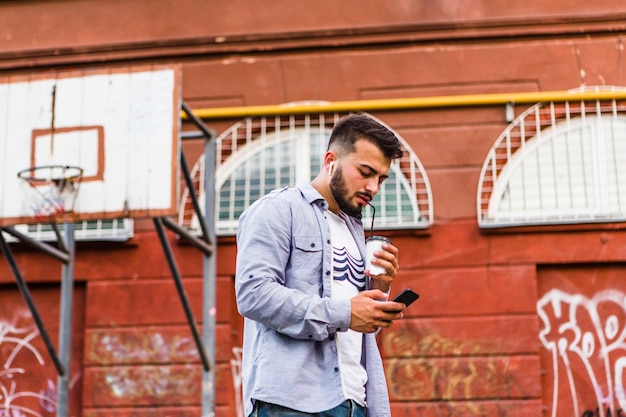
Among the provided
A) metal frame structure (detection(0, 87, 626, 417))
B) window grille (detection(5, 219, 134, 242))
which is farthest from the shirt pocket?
window grille (detection(5, 219, 134, 242))

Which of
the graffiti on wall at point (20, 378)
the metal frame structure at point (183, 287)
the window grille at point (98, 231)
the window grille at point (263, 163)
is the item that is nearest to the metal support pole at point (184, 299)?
the metal frame structure at point (183, 287)

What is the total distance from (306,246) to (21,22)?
21.0 ft

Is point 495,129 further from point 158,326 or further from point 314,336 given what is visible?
point 314,336

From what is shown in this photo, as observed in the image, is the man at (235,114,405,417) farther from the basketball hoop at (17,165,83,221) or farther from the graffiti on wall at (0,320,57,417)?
the graffiti on wall at (0,320,57,417)

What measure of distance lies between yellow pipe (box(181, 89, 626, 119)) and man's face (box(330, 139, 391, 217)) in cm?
472

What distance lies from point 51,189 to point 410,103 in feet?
9.76

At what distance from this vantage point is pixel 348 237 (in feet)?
11.0

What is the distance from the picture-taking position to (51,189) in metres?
6.75

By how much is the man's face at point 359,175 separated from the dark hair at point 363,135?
0.02 meters

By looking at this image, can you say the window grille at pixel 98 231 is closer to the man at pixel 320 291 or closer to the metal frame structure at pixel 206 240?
the metal frame structure at pixel 206 240

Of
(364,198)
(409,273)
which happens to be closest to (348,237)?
(364,198)

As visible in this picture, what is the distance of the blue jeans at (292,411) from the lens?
296cm

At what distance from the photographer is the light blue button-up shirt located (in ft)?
9.71

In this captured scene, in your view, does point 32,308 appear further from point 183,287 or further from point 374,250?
point 374,250
